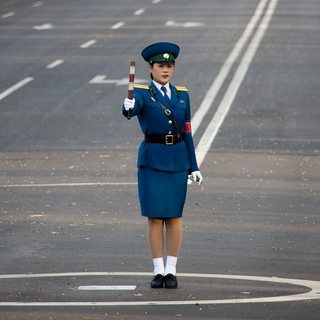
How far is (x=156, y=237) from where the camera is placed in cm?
1198

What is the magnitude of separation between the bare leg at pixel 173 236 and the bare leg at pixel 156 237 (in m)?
0.06

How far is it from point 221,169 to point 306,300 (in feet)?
29.7

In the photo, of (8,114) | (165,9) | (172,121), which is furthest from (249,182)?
(165,9)

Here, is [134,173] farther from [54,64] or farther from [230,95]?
[54,64]

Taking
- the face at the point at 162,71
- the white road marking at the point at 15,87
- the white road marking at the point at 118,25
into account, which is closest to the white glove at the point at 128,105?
the face at the point at 162,71

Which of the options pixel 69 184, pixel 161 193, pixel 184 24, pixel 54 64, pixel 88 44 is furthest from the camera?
pixel 184 24

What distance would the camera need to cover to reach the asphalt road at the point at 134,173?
11367 millimetres

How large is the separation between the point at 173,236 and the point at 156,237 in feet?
0.44

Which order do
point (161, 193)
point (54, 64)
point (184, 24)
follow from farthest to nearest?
1. point (184, 24)
2. point (54, 64)
3. point (161, 193)

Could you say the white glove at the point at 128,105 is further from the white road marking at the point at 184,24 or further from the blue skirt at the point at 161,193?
the white road marking at the point at 184,24

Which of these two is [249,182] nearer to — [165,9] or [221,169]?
[221,169]

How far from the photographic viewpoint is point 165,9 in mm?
48781

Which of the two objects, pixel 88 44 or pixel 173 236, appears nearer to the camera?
pixel 173 236

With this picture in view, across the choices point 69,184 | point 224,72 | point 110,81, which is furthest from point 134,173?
point 224,72
